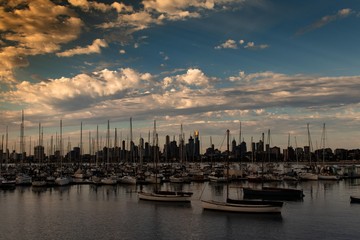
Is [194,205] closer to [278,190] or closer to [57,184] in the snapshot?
[278,190]

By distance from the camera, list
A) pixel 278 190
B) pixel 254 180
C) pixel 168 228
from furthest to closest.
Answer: pixel 254 180 → pixel 278 190 → pixel 168 228

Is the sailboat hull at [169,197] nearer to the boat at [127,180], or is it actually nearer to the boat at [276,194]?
the boat at [276,194]

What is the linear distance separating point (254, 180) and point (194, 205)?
4882cm

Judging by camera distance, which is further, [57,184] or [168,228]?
[57,184]

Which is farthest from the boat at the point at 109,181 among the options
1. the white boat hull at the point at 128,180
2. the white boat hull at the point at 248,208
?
the white boat hull at the point at 248,208

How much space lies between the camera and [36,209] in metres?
60.8

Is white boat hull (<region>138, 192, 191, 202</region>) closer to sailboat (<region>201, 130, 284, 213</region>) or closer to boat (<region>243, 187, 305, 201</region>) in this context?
sailboat (<region>201, 130, 284, 213</region>)

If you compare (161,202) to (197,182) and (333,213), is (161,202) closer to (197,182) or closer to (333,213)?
(333,213)

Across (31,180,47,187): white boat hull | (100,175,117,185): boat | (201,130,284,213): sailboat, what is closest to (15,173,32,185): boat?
(31,180,47,187): white boat hull

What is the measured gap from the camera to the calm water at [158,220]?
Answer: 42938 mm

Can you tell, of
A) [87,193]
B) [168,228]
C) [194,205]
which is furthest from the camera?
[87,193]

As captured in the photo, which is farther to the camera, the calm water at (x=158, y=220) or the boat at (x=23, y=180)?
the boat at (x=23, y=180)

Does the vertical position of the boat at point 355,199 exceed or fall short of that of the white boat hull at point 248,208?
it falls short

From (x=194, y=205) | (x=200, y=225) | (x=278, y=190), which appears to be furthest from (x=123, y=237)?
(x=278, y=190)
